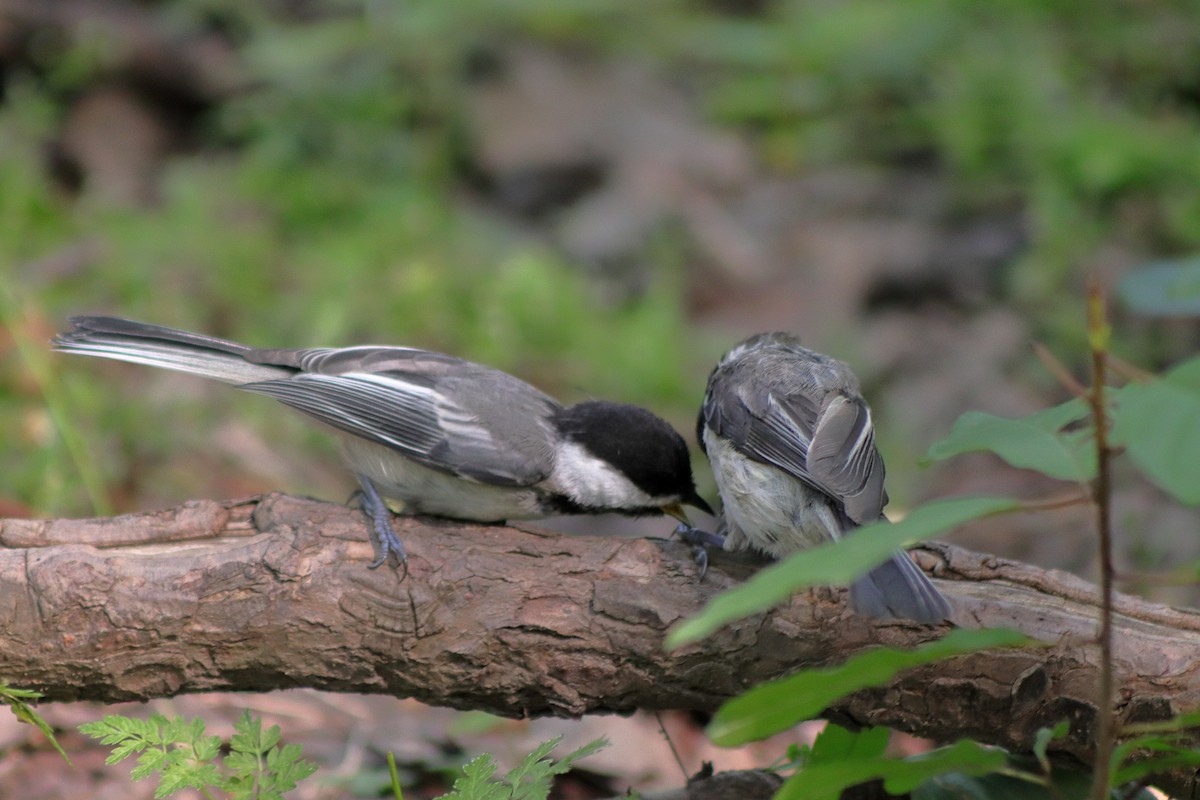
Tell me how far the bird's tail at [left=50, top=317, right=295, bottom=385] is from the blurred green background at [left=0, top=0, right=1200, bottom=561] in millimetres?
1418

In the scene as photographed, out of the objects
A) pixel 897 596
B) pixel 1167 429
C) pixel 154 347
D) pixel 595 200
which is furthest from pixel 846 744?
pixel 595 200

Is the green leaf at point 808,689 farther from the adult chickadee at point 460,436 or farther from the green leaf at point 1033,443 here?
the adult chickadee at point 460,436

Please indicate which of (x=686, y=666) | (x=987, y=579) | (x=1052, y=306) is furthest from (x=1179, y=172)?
(x=686, y=666)

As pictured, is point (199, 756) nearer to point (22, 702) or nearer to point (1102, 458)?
point (22, 702)

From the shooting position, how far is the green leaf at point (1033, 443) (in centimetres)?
173

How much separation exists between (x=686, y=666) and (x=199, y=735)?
1056 millimetres

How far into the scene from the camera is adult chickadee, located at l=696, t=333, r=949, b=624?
280cm

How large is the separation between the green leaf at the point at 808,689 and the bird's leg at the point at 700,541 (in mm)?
1037

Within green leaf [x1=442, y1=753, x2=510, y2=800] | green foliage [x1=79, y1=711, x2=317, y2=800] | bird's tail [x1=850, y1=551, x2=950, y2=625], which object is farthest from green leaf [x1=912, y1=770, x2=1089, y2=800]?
green foliage [x1=79, y1=711, x2=317, y2=800]

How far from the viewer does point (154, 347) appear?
3.43 m

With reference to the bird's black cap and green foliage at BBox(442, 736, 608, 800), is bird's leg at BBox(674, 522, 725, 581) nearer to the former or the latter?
the bird's black cap

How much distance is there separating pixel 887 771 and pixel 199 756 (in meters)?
1.37

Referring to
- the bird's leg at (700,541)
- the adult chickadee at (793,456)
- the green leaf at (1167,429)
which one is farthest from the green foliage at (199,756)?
the green leaf at (1167,429)

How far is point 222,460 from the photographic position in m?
4.95
